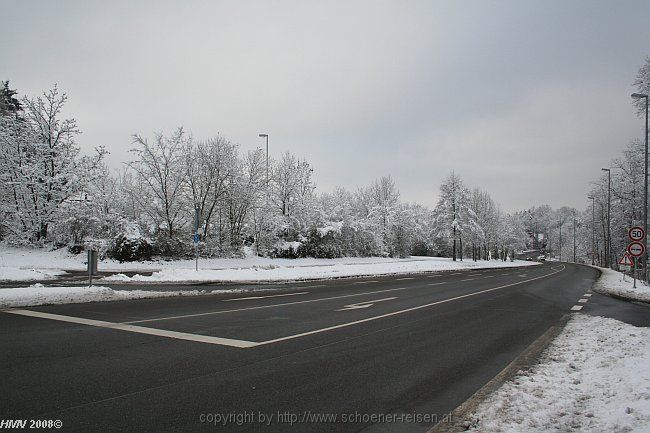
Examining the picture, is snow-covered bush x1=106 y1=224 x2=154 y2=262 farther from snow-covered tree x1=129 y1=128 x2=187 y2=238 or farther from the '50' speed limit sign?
the '50' speed limit sign

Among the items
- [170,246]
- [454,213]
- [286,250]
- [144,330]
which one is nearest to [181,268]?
[170,246]

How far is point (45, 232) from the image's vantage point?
32.7m

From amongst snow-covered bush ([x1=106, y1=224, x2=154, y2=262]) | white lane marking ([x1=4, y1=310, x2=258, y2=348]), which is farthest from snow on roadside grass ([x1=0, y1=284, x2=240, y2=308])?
snow-covered bush ([x1=106, y1=224, x2=154, y2=262])

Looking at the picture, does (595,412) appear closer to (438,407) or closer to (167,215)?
(438,407)

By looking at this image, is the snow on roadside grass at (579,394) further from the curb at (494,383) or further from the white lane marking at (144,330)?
the white lane marking at (144,330)

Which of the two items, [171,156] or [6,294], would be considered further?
[171,156]

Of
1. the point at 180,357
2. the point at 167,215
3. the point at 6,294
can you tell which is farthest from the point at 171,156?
the point at 180,357

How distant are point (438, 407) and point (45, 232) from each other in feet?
119

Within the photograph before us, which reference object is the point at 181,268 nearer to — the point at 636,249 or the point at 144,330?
the point at 144,330

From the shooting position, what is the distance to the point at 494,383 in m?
5.38

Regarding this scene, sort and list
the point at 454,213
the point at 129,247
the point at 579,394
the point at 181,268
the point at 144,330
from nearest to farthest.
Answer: the point at 579,394, the point at 144,330, the point at 181,268, the point at 129,247, the point at 454,213

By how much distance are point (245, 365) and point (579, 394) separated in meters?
4.08

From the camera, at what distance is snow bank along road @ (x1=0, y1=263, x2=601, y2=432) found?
4.10 meters

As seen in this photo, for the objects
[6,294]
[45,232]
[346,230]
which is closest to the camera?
[6,294]
